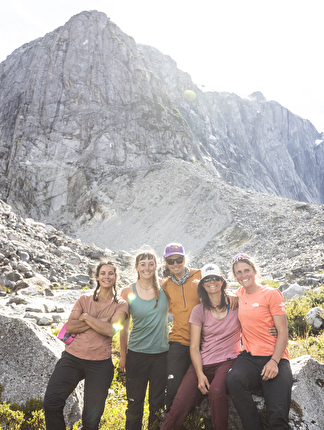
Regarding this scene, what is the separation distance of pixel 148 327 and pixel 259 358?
1734mm

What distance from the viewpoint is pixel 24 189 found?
54625 mm

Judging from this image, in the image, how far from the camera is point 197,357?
4.23m

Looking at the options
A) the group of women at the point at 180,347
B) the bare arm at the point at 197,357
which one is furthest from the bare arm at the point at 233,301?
the bare arm at the point at 197,357

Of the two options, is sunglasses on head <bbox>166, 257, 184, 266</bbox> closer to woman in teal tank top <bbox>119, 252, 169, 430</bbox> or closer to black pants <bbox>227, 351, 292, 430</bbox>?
woman in teal tank top <bbox>119, 252, 169, 430</bbox>

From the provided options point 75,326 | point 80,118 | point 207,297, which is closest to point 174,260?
point 207,297

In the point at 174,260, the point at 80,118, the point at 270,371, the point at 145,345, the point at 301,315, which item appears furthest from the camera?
the point at 80,118

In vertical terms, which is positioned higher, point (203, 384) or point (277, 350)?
point (277, 350)

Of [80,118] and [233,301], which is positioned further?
[80,118]

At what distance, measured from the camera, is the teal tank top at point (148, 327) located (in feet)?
15.0

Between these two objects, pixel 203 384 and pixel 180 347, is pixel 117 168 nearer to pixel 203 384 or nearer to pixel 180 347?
pixel 180 347

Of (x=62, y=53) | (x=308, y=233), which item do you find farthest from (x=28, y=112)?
(x=308, y=233)

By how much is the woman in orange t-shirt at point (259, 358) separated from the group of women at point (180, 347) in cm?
1

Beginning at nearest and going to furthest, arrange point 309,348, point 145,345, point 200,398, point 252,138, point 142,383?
point 200,398
point 142,383
point 145,345
point 309,348
point 252,138

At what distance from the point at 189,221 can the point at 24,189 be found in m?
35.6
